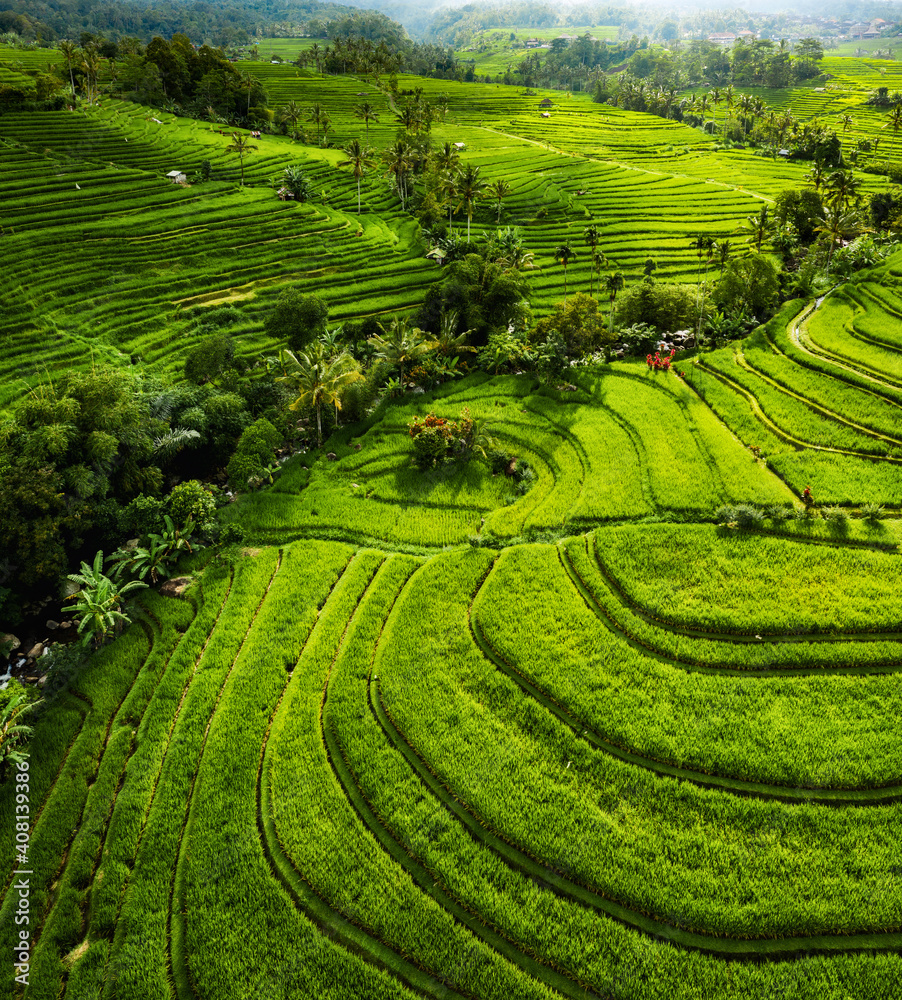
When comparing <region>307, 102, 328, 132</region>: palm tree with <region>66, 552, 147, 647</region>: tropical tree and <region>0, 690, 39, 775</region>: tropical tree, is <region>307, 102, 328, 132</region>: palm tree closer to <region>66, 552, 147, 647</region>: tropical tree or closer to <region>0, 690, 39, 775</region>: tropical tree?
<region>66, 552, 147, 647</region>: tropical tree

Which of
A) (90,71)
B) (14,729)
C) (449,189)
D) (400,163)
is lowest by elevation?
(14,729)

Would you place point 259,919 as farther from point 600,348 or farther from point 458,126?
point 458,126

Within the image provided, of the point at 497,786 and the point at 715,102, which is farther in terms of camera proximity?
the point at 715,102

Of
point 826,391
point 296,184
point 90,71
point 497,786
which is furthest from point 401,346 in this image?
point 90,71

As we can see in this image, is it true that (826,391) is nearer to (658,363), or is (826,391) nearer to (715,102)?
(658,363)

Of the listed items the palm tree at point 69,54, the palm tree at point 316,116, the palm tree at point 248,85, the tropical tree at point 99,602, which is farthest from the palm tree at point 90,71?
the tropical tree at point 99,602

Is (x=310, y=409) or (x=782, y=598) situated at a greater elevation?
(x=310, y=409)

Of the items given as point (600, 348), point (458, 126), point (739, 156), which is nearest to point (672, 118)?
point (739, 156)
